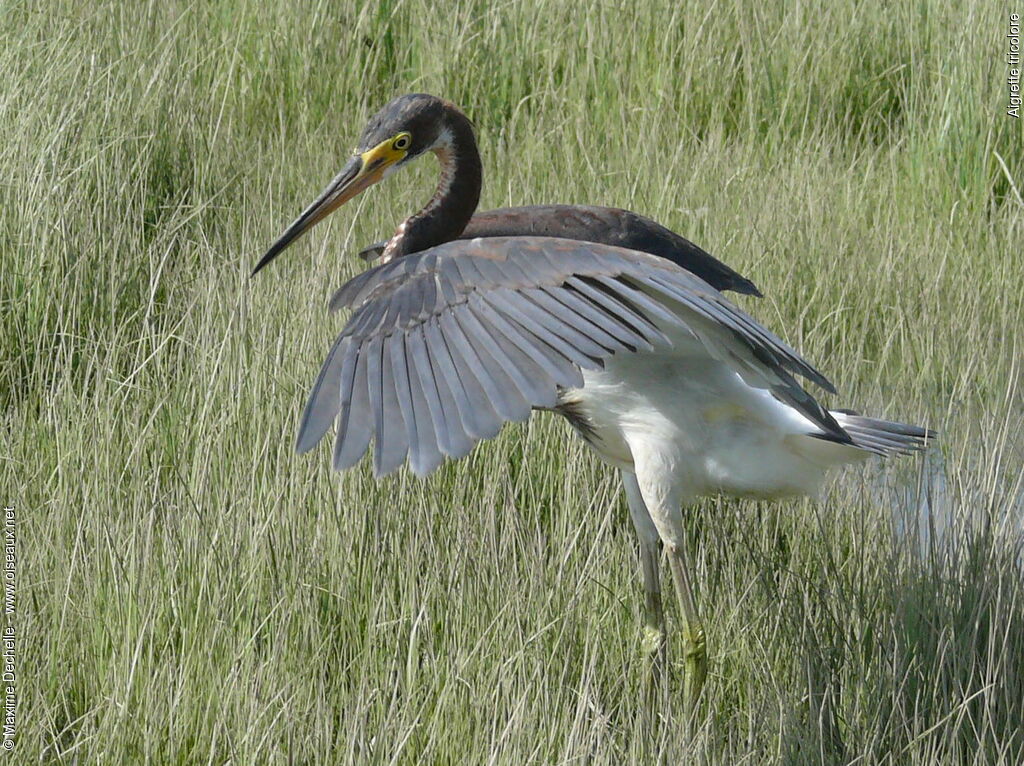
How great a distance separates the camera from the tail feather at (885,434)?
253 cm

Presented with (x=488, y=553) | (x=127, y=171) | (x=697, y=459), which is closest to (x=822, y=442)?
(x=697, y=459)

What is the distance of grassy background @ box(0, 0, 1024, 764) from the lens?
2.24m

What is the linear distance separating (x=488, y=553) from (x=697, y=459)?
1.32ft

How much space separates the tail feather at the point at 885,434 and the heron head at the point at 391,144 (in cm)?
102

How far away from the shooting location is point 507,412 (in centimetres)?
186

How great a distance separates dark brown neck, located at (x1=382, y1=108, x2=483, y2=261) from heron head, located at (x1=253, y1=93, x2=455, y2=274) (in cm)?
3

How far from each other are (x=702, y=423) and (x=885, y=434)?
14.1 inches

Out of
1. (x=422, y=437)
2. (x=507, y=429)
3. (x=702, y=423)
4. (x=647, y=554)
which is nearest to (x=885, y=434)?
(x=702, y=423)

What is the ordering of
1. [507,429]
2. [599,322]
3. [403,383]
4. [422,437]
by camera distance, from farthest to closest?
1. [507,429]
2. [599,322]
3. [403,383]
4. [422,437]

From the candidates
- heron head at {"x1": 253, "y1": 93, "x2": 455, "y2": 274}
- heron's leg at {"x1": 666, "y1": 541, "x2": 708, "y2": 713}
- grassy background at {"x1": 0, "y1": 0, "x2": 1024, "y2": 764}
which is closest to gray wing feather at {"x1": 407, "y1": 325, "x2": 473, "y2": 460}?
grassy background at {"x1": 0, "y1": 0, "x2": 1024, "y2": 764}

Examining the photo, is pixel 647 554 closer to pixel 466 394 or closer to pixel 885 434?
pixel 885 434

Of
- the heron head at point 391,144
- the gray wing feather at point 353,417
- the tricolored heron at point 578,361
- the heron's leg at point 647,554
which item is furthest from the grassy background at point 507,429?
the gray wing feather at point 353,417

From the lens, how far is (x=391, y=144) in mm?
2992

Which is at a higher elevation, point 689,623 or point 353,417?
point 353,417
